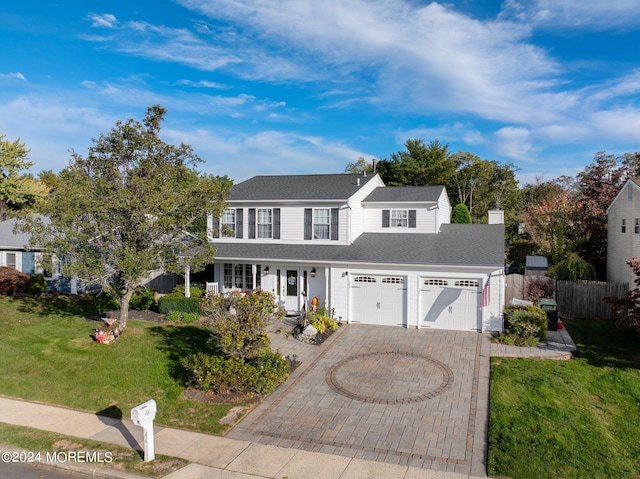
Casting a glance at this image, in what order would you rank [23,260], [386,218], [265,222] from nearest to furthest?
[265,222]
[386,218]
[23,260]

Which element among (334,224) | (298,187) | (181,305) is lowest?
(181,305)

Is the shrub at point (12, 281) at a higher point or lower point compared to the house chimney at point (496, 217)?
lower

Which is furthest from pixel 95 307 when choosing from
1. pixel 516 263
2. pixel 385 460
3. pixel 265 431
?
pixel 516 263

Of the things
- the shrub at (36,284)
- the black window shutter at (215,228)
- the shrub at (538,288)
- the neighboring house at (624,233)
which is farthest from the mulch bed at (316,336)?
the shrub at (36,284)

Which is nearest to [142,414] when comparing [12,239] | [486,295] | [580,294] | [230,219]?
[486,295]

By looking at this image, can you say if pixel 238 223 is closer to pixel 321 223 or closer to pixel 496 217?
pixel 321 223

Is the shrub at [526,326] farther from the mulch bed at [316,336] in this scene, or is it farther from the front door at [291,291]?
the front door at [291,291]

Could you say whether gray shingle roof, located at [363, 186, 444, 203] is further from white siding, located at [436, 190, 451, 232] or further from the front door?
the front door
